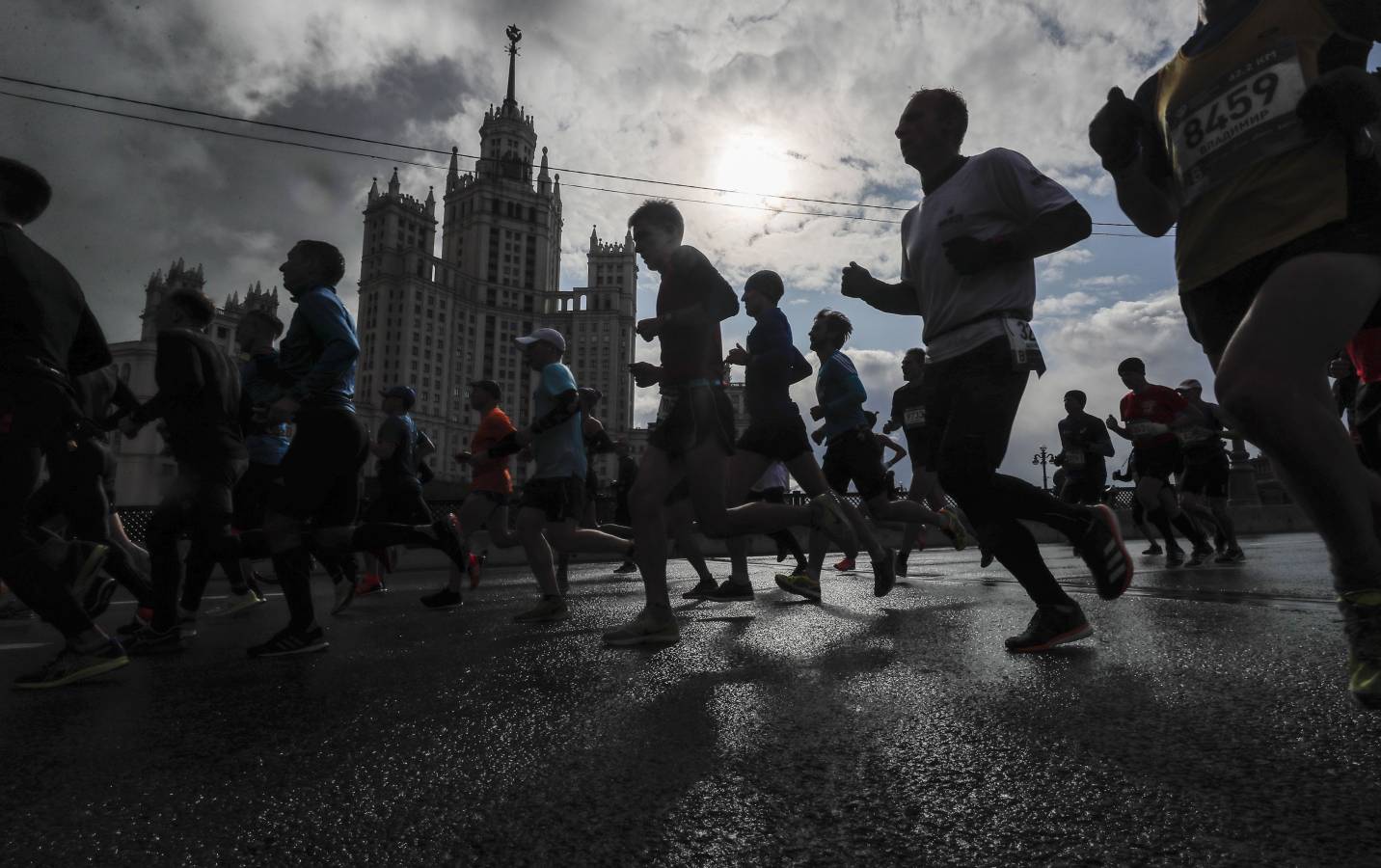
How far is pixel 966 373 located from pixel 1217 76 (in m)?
1.20

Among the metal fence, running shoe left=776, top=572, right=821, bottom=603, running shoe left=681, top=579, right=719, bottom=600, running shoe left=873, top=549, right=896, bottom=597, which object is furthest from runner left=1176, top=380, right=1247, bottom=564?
running shoe left=681, top=579, right=719, bottom=600

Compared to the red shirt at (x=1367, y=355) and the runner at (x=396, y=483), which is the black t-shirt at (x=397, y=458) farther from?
the red shirt at (x=1367, y=355)

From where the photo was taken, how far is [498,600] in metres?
5.74

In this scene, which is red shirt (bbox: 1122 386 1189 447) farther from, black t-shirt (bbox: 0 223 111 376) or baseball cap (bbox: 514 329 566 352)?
black t-shirt (bbox: 0 223 111 376)

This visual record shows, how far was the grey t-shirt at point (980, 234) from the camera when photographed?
2943mm

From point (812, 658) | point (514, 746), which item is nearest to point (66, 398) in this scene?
point (514, 746)

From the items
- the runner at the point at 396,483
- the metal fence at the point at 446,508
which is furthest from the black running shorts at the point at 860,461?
the runner at the point at 396,483

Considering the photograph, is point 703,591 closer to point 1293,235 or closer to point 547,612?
point 547,612

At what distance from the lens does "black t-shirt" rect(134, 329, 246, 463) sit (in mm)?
3801

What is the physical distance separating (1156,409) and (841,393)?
3443 mm

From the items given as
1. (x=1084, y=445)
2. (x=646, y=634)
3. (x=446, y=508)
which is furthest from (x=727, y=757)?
(x=446, y=508)

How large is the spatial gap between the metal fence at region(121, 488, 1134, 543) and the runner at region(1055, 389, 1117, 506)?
1.24m

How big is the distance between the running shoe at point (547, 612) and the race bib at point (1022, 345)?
261 centimetres

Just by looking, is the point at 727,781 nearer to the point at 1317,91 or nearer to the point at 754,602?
the point at 1317,91
